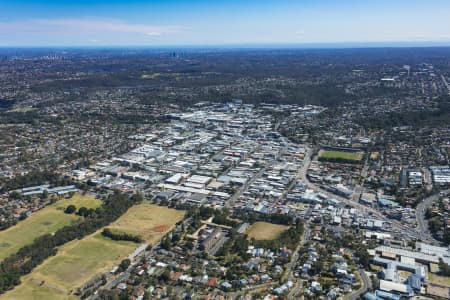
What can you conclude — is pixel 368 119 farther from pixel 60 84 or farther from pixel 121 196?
pixel 60 84

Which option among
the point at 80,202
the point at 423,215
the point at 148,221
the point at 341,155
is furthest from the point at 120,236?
the point at 341,155

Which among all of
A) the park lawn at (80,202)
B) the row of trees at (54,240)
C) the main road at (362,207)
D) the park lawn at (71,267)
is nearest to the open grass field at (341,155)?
the main road at (362,207)

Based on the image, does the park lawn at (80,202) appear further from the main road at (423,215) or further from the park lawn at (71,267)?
the main road at (423,215)

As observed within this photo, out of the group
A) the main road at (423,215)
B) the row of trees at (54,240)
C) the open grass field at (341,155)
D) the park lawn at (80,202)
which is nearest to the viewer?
the row of trees at (54,240)

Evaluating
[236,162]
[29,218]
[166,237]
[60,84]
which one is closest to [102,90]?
[60,84]

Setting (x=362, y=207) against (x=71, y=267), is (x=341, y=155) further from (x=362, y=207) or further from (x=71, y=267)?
(x=71, y=267)

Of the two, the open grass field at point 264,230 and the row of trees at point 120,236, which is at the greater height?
the row of trees at point 120,236

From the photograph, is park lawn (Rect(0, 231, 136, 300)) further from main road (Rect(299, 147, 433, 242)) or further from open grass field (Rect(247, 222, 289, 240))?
main road (Rect(299, 147, 433, 242))

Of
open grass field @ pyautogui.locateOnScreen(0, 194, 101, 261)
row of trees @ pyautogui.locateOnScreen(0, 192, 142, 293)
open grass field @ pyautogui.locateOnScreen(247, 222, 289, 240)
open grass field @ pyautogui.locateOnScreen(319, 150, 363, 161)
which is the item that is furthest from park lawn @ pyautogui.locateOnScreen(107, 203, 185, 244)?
open grass field @ pyautogui.locateOnScreen(319, 150, 363, 161)
